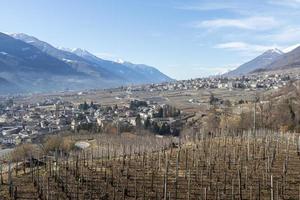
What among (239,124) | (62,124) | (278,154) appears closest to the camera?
(278,154)

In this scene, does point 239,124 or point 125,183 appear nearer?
point 125,183

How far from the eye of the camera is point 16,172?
40156 millimetres

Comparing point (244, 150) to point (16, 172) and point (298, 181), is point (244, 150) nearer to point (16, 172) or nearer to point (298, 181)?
point (298, 181)

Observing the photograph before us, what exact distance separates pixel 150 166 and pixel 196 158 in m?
3.69

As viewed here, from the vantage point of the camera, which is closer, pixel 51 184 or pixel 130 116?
pixel 51 184

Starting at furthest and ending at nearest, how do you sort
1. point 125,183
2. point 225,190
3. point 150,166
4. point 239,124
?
point 239,124
point 150,166
point 125,183
point 225,190

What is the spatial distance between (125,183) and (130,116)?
280 ft

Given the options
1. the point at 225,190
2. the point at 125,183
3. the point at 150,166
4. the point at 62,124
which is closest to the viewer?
the point at 225,190

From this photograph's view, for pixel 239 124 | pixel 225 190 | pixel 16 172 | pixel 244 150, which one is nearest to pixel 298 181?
pixel 225 190

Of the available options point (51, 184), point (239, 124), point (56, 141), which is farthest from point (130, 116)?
point (51, 184)

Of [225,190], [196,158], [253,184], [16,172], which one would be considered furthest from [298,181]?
[16,172]

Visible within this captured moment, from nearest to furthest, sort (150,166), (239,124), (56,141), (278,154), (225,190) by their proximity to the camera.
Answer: (225,190)
(150,166)
(278,154)
(56,141)
(239,124)

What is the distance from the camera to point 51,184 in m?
33.2

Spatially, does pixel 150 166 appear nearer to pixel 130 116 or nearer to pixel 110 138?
pixel 110 138
